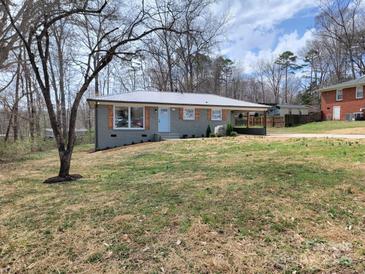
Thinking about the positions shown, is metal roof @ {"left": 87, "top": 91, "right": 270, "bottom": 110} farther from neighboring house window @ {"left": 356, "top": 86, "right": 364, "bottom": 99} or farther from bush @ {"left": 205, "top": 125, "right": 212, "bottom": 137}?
neighboring house window @ {"left": 356, "top": 86, "right": 364, "bottom": 99}

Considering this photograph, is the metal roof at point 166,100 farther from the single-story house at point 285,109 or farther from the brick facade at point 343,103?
the single-story house at point 285,109

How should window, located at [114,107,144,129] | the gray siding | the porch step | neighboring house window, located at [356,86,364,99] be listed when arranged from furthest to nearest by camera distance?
neighboring house window, located at [356,86,364,99]
the porch step
window, located at [114,107,144,129]
the gray siding

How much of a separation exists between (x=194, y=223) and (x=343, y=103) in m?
31.1

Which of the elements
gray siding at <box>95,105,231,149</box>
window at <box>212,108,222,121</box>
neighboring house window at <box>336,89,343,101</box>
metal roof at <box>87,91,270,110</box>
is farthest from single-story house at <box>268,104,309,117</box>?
gray siding at <box>95,105,231,149</box>

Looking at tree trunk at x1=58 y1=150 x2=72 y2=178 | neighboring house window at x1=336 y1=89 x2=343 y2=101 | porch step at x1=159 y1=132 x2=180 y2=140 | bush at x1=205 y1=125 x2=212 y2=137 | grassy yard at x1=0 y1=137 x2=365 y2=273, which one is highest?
neighboring house window at x1=336 y1=89 x2=343 y2=101

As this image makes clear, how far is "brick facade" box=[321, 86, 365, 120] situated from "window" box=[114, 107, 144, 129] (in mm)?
21930

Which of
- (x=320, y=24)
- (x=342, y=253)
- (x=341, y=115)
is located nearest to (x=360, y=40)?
(x=320, y=24)

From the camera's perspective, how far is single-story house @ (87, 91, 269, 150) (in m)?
17.6

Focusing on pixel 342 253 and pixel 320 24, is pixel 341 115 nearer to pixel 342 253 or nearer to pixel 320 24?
pixel 320 24

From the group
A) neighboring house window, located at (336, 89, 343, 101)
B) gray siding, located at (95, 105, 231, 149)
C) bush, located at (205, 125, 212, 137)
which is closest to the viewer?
gray siding, located at (95, 105, 231, 149)

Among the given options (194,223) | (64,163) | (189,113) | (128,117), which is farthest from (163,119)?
(194,223)

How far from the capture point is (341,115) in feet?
101

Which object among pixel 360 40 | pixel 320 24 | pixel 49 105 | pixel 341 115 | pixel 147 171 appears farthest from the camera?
pixel 320 24

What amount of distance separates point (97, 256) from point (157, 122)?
52.0 ft
